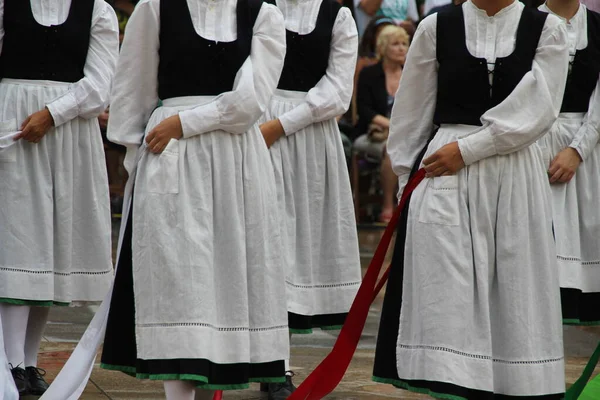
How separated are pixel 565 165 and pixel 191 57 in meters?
2.22

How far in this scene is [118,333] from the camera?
5281 millimetres

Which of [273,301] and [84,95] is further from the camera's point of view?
[84,95]

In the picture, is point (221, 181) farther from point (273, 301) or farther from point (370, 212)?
point (370, 212)

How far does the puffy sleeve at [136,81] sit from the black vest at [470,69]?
1170 mm

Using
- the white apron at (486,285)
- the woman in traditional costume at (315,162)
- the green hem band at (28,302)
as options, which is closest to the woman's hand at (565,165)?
the woman in traditional costume at (315,162)

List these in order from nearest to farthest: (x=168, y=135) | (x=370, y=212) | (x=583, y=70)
Result: (x=168, y=135), (x=583, y=70), (x=370, y=212)

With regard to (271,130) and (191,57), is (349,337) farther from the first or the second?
(271,130)

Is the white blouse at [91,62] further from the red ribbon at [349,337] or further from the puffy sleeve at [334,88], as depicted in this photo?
the red ribbon at [349,337]

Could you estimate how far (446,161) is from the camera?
5195mm

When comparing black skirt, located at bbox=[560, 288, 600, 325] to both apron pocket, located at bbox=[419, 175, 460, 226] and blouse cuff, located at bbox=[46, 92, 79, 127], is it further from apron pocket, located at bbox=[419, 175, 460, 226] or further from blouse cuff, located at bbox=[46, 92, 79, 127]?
blouse cuff, located at bbox=[46, 92, 79, 127]

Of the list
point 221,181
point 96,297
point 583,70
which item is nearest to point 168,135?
point 221,181

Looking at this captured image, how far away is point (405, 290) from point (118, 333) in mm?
1178

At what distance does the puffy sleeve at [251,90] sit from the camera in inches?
201

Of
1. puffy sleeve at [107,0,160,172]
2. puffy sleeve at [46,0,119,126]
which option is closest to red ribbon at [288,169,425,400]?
puffy sleeve at [107,0,160,172]
